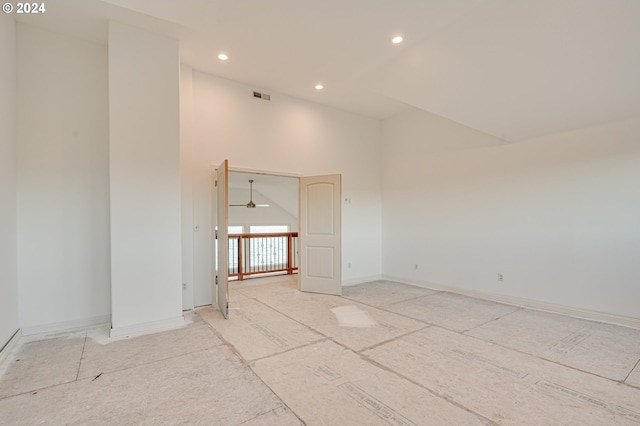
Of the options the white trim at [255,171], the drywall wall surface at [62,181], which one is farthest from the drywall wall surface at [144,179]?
the white trim at [255,171]

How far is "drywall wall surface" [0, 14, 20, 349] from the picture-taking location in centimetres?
279

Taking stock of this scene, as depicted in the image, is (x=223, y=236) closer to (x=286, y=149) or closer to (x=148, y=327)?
(x=148, y=327)

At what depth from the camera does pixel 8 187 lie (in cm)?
296

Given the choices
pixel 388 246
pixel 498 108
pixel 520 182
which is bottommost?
pixel 388 246

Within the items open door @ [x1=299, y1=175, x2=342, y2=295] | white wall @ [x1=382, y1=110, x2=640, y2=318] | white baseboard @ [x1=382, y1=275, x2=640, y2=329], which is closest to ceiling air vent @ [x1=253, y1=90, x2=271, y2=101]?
open door @ [x1=299, y1=175, x2=342, y2=295]

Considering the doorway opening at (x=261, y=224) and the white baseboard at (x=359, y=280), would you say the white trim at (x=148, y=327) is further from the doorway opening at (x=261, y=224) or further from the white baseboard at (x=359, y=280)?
the white baseboard at (x=359, y=280)

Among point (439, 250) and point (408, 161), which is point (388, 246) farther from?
point (408, 161)

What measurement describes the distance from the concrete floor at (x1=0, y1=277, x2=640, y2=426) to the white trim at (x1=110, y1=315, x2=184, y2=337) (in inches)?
4.8

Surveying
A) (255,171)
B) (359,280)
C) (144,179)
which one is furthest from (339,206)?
(144,179)

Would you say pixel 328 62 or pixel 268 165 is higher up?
pixel 328 62

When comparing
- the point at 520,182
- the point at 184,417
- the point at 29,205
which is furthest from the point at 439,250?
the point at 29,205

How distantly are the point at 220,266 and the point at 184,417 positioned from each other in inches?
91.6

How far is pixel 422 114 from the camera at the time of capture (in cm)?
584

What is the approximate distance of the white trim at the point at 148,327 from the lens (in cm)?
323
